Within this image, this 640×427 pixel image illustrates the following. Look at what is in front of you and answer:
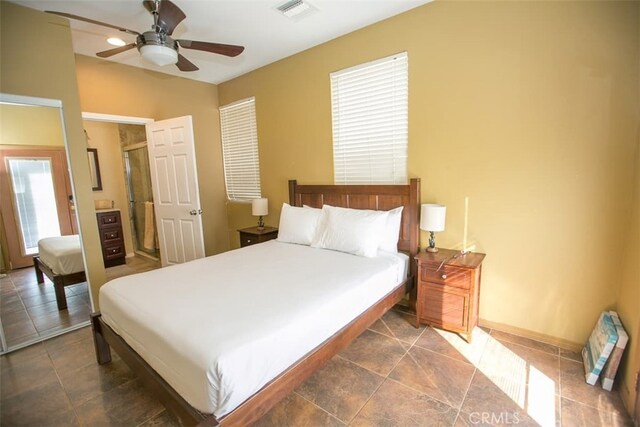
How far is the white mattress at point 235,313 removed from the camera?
4.17ft

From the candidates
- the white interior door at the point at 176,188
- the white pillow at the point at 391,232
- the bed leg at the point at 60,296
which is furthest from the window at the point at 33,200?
the white pillow at the point at 391,232

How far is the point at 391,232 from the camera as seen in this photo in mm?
2703

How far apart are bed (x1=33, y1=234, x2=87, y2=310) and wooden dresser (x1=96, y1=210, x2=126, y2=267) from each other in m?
1.79

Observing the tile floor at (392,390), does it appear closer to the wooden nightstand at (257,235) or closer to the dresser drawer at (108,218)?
the wooden nightstand at (257,235)

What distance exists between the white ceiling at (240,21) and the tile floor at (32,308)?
7.86 ft

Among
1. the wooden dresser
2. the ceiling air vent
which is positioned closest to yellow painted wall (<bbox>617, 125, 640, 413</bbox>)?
the ceiling air vent

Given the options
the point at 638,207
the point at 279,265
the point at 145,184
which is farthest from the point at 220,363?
the point at 145,184

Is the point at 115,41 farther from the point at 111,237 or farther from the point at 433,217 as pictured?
the point at 433,217

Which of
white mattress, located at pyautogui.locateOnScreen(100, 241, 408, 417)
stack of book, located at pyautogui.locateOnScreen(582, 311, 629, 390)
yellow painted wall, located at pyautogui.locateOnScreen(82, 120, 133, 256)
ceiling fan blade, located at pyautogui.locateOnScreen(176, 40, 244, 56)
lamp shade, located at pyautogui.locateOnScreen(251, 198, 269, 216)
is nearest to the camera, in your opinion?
white mattress, located at pyautogui.locateOnScreen(100, 241, 408, 417)

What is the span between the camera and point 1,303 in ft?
8.40

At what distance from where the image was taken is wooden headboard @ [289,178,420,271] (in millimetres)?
2719

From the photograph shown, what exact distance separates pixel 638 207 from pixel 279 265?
7.80ft

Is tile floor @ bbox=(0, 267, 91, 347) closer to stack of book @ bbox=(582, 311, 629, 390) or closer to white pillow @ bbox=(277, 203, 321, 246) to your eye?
white pillow @ bbox=(277, 203, 321, 246)

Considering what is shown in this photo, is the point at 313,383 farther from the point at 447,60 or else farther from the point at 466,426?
the point at 447,60
